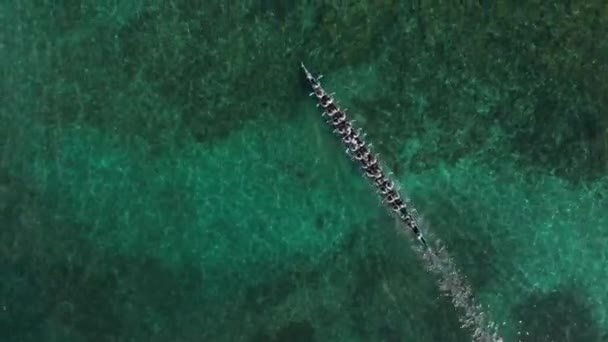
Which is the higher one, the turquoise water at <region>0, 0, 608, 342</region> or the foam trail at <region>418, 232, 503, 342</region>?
the turquoise water at <region>0, 0, 608, 342</region>

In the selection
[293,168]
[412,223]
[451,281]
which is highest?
[293,168]

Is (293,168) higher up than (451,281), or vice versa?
(293,168)

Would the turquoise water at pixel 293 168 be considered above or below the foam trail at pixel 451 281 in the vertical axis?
above

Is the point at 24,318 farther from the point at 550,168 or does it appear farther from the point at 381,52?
the point at 550,168

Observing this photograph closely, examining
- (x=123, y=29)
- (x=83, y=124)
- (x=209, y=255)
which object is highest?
(x=123, y=29)

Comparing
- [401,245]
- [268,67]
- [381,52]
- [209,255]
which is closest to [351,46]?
[381,52]

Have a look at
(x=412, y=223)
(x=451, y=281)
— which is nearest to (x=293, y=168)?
(x=412, y=223)

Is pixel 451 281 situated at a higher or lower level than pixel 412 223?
lower

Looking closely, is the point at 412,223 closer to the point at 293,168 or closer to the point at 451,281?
the point at 451,281
